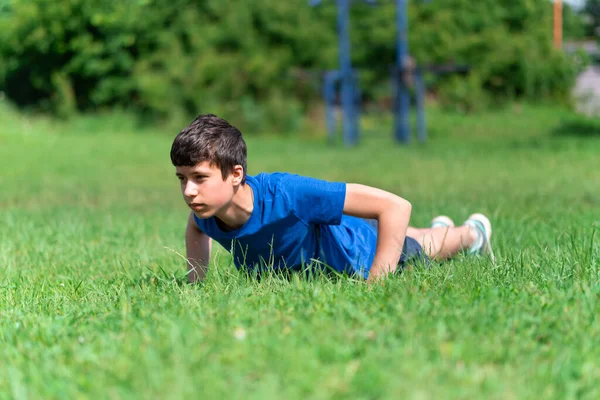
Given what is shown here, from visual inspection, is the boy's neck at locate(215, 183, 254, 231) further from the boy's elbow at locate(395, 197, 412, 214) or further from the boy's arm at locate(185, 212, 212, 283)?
the boy's elbow at locate(395, 197, 412, 214)

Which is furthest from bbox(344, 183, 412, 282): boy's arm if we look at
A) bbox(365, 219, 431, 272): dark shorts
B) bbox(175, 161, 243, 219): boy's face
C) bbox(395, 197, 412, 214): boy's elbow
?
bbox(175, 161, 243, 219): boy's face

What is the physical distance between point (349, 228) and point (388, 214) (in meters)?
0.52

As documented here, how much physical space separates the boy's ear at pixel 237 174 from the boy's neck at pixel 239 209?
0.05 metres

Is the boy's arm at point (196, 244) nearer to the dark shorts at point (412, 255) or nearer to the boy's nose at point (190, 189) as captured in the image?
the boy's nose at point (190, 189)

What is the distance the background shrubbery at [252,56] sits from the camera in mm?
24375

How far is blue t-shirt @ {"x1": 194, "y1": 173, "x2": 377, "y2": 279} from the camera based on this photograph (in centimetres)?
379

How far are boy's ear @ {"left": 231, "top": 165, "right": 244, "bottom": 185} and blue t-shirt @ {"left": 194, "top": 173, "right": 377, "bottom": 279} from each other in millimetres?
139

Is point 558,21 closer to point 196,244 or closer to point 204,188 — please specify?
point 196,244

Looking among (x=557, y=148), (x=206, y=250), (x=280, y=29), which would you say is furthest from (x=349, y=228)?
(x=280, y=29)

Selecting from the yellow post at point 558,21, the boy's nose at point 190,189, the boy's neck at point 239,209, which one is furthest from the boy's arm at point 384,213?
the yellow post at point 558,21

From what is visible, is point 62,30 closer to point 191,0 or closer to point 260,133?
point 191,0

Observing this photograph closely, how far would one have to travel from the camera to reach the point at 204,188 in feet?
11.8

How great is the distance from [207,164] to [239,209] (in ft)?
1.08

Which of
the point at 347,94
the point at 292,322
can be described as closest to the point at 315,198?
the point at 292,322
